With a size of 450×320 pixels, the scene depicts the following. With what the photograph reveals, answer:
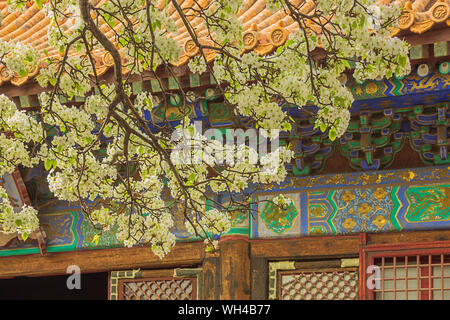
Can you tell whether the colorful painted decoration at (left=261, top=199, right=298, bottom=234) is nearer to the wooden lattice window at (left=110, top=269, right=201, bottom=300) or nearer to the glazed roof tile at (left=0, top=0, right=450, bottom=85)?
the wooden lattice window at (left=110, top=269, right=201, bottom=300)

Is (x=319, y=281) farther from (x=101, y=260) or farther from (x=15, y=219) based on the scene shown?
(x=15, y=219)

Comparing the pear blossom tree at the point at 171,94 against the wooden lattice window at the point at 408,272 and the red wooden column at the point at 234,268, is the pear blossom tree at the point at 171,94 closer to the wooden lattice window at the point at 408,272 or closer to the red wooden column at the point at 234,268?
the red wooden column at the point at 234,268

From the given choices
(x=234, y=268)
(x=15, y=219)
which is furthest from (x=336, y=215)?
(x=15, y=219)

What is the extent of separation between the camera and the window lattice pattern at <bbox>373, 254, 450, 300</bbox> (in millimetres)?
7051

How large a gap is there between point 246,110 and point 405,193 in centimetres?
253

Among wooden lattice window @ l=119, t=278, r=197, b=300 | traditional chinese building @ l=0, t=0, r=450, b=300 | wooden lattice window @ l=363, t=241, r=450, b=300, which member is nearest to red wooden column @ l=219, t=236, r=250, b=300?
traditional chinese building @ l=0, t=0, r=450, b=300

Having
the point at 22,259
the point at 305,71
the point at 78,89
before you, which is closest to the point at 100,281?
the point at 22,259

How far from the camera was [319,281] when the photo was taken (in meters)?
7.46

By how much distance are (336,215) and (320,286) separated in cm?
58

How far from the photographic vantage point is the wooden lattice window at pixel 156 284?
7.87 m

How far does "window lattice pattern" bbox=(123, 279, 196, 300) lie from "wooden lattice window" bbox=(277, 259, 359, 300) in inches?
32.3

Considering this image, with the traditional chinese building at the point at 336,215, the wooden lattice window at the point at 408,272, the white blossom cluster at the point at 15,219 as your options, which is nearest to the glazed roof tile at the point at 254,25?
the traditional chinese building at the point at 336,215

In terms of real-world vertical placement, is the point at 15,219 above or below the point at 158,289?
above

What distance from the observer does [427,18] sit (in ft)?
20.6
